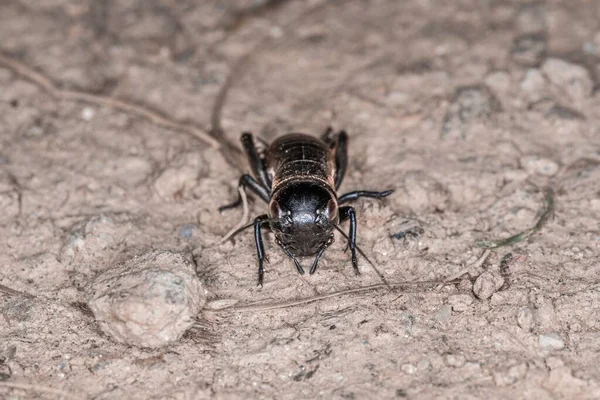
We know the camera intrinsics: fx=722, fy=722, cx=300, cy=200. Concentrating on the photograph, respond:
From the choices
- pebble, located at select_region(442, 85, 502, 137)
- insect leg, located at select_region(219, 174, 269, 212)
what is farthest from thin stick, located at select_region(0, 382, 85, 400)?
pebble, located at select_region(442, 85, 502, 137)

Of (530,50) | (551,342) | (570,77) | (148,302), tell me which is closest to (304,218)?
(148,302)

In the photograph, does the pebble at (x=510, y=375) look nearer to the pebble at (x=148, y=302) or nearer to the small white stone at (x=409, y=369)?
the small white stone at (x=409, y=369)

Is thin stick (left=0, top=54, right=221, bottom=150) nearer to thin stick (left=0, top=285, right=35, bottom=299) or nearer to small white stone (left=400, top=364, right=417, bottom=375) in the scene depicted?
thin stick (left=0, top=285, right=35, bottom=299)

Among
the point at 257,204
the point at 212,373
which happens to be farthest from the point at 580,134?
the point at 212,373

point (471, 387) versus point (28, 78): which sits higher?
point (28, 78)

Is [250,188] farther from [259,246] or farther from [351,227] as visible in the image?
[351,227]

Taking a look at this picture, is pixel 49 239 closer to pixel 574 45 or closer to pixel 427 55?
pixel 427 55
